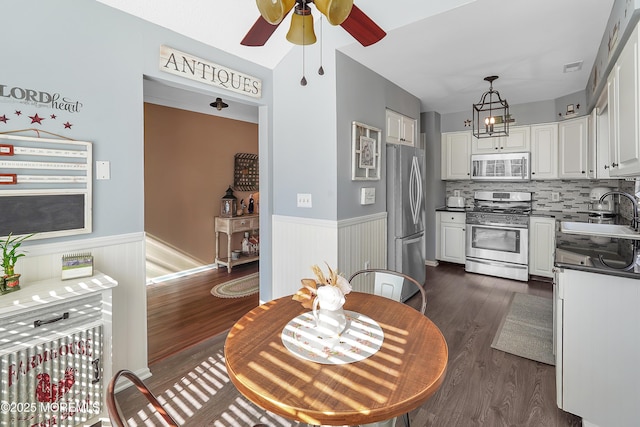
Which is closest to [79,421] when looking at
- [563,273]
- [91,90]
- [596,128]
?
[91,90]

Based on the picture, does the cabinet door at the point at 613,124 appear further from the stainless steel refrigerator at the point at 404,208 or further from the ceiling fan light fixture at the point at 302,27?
the ceiling fan light fixture at the point at 302,27

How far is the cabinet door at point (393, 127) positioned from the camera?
3.62 meters

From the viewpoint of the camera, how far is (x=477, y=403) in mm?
1968

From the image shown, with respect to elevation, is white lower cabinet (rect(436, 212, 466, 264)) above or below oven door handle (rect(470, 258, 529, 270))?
above

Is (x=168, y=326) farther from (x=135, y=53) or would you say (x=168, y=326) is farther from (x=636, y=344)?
(x=636, y=344)

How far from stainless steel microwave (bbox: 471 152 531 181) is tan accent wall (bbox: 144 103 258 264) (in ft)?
13.1

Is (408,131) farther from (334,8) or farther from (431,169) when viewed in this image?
(334,8)

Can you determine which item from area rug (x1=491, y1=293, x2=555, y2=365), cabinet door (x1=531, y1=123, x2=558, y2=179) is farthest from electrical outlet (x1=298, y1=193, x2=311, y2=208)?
cabinet door (x1=531, y1=123, x2=558, y2=179)

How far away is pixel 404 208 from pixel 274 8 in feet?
8.71

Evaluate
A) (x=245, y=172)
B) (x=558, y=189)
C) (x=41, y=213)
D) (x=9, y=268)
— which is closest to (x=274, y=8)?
(x=41, y=213)

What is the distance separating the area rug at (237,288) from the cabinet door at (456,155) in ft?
12.1

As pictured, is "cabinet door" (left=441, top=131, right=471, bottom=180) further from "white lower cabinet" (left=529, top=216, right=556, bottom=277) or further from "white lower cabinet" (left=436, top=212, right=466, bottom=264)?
"white lower cabinet" (left=529, top=216, right=556, bottom=277)

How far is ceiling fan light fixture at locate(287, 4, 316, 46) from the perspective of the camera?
163 centimetres

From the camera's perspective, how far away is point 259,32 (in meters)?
1.83
